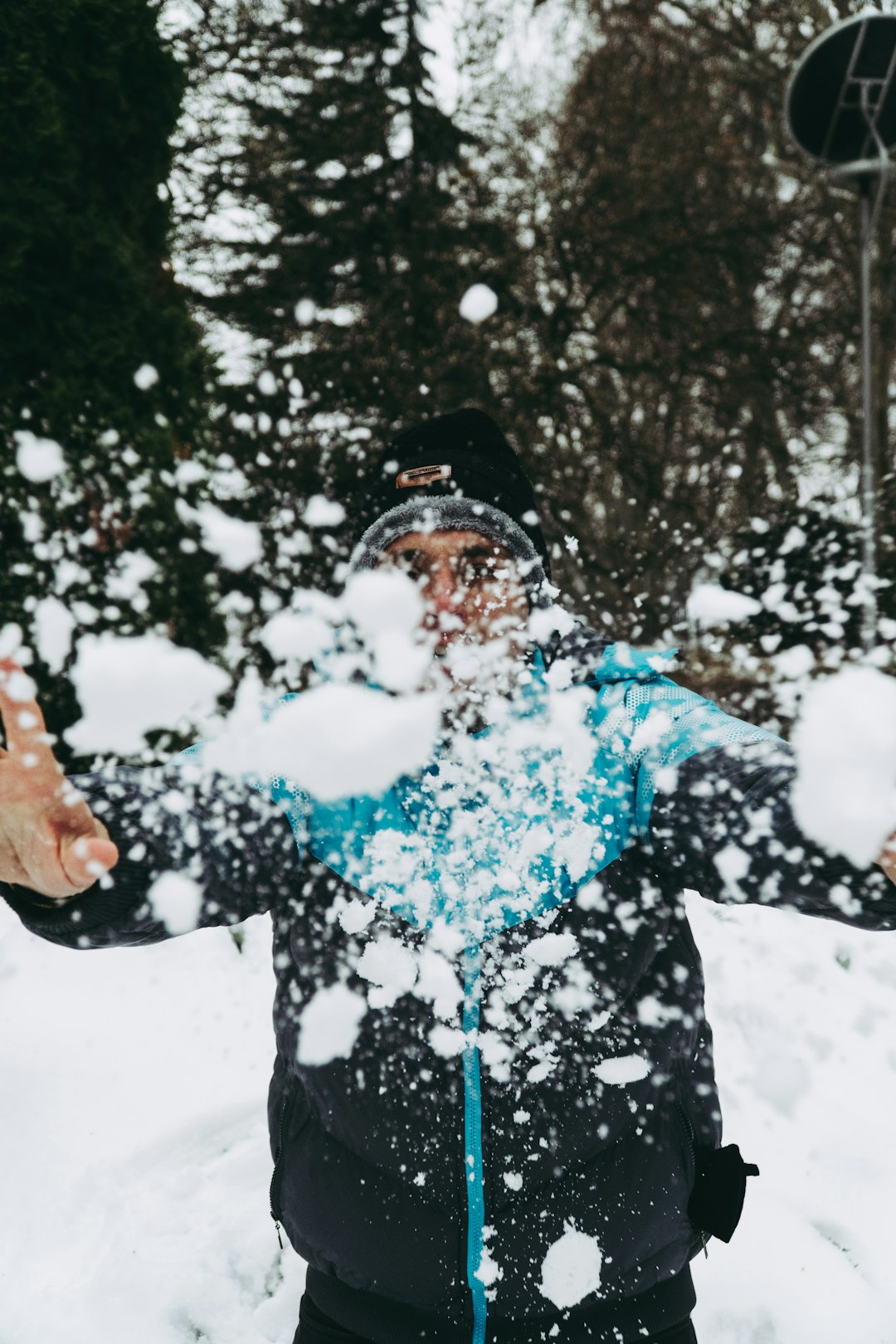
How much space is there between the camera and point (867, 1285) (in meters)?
1.98

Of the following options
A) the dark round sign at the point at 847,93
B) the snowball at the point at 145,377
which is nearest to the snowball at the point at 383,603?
the snowball at the point at 145,377

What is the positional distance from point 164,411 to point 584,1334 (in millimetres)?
4142

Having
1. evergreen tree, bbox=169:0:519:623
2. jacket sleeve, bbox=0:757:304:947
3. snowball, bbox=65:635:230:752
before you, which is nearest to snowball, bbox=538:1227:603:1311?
jacket sleeve, bbox=0:757:304:947

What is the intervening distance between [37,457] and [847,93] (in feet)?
13.9

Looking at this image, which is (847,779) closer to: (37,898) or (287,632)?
(37,898)

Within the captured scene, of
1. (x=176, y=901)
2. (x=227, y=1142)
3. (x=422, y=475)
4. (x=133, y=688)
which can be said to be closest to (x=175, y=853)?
(x=176, y=901)

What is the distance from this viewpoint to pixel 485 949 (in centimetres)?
137

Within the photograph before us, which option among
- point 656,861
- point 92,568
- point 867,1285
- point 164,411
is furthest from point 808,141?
point 867,1285

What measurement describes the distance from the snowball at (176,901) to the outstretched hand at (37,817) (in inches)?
4.3

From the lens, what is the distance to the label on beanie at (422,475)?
1.71m

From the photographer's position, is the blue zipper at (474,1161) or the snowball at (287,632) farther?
the snowball at (287,632)

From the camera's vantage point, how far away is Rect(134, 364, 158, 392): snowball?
4234 millimetres

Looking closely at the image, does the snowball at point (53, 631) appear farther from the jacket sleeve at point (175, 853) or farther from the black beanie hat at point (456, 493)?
the jacket sleeve at point (175, 853)

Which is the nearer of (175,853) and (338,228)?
(175,853)
